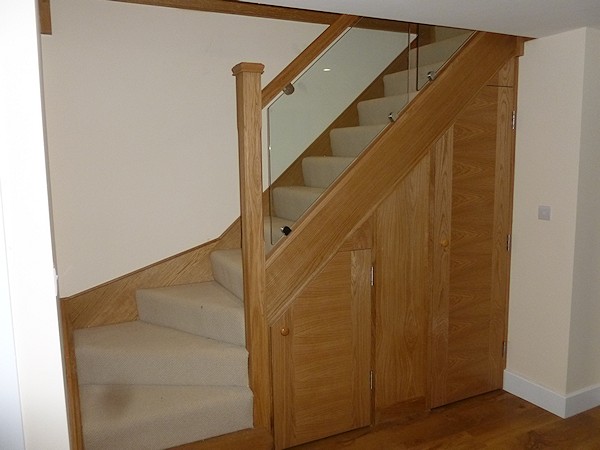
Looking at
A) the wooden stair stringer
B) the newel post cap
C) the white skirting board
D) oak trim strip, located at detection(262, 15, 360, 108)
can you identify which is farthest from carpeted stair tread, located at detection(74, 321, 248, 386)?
the white skirting board

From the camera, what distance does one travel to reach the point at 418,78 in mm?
2914

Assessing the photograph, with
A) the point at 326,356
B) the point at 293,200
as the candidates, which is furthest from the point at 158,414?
the point at 293,200

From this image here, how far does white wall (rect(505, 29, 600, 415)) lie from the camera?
2852 millimetres

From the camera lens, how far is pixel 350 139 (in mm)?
2791

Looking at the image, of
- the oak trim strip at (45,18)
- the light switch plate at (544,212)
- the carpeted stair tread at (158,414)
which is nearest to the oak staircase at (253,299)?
the carpeted stair tread at (158,414)

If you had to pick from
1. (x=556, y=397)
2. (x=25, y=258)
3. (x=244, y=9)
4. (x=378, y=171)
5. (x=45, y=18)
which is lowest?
(x=556, y=397)

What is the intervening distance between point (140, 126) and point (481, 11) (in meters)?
2.09

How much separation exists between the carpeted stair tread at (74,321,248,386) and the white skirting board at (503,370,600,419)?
1.89 m

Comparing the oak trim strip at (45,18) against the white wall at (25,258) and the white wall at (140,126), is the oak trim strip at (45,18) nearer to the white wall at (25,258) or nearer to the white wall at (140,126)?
the white wall at (140,126)

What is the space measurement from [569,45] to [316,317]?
216cm

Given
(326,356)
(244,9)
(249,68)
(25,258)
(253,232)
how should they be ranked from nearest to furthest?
(25,258) < (249,68) < (253,232) < (326,356) < (244,9)

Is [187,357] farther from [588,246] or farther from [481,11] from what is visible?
[588,246]

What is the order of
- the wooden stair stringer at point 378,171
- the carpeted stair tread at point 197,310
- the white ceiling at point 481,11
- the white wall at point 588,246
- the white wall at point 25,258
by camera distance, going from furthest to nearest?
1. the white wall at point 588,246
2. the carpeted stair tread at point 197,310
3. the wooden stair stringer at point 378,171
4. the white ceiling at point 481,11
5. the white wall at point 25,258

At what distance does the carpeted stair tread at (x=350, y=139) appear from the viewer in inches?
109
